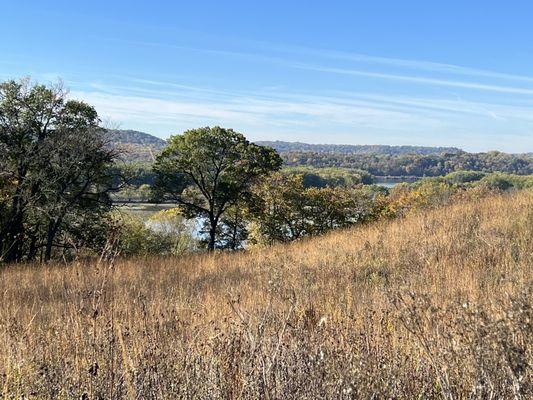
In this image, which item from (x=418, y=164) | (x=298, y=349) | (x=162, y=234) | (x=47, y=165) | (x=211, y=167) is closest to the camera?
(x=298, y=349)

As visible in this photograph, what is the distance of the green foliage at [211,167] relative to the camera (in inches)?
1293

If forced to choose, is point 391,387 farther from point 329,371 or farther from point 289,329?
point 289,329

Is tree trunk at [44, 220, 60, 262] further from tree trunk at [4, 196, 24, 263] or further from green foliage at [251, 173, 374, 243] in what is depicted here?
green foliage at [251, 173, 374, 243]

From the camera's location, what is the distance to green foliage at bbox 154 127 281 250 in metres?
32.8

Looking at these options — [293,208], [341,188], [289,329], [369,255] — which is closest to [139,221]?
[293,208]

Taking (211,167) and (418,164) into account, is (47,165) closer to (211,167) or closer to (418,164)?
(211,167)

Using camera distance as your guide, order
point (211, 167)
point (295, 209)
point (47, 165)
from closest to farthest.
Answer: point (47, 165)
point (211, 167)
point (295, 209)

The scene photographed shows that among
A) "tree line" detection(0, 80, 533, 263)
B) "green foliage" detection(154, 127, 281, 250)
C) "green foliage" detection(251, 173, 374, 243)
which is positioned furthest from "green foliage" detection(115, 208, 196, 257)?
"green foliage" detection(251, 173, 374, 243)

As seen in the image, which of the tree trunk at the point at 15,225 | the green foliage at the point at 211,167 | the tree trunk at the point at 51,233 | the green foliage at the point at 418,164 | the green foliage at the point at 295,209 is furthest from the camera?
the green foliage at the point at 418,164

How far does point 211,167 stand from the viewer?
34.0m

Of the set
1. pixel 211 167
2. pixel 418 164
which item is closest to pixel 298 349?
pixel 211 167

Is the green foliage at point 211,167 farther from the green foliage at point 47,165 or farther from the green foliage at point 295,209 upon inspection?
the green foliage at point 47,165

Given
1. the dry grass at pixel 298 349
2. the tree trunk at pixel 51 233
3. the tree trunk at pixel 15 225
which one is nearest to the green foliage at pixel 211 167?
the tree trunk at pixel 51 233

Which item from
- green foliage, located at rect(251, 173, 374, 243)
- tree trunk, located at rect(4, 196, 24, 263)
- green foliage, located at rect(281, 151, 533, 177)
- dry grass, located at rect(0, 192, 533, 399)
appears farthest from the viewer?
green foliage, located at rect(281, 151, 533, 177)
